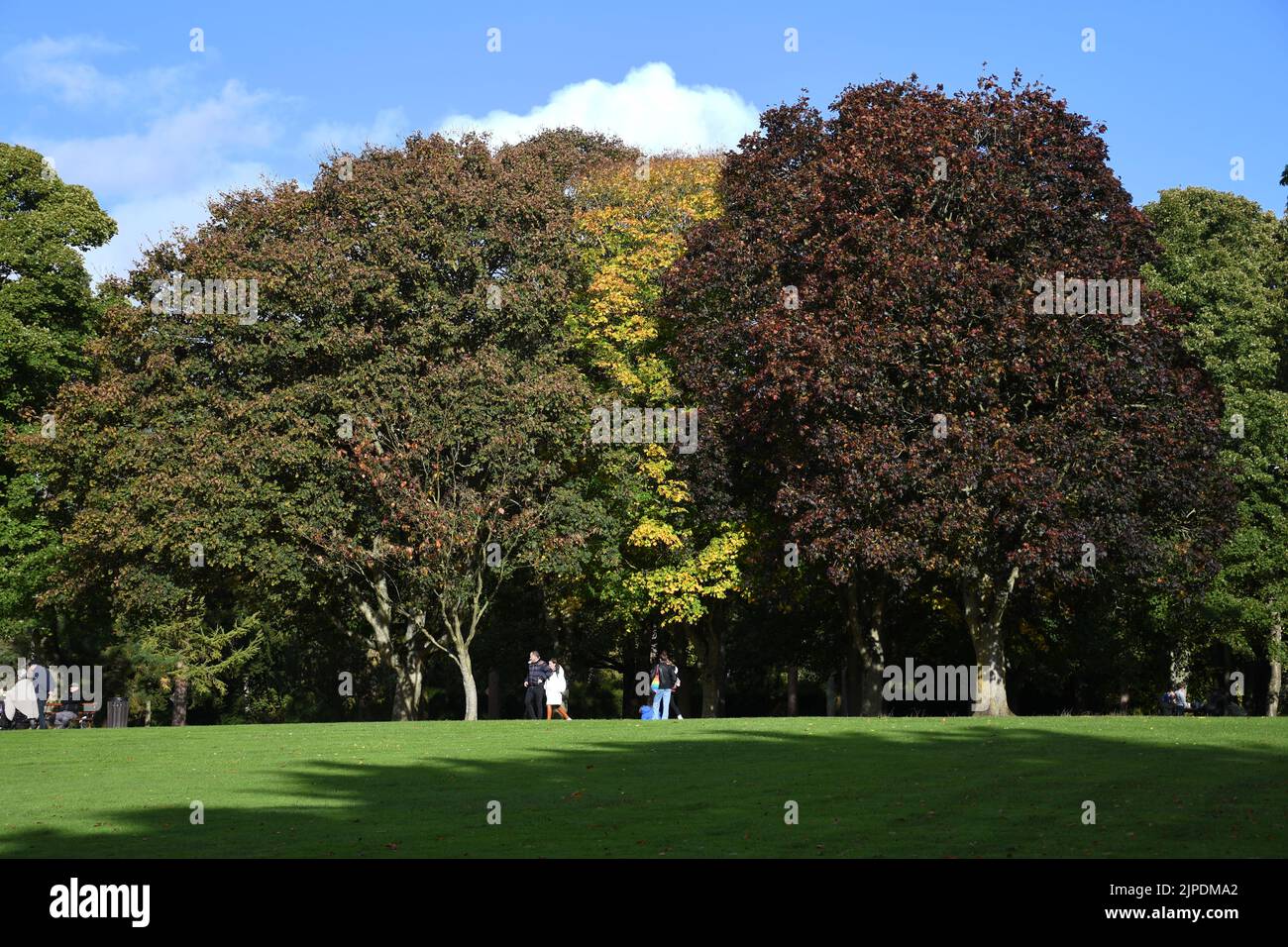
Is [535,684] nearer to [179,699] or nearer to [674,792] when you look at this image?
[179,699]

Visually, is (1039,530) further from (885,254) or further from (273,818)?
(273,818)

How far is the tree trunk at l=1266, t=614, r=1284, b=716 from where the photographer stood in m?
50.6

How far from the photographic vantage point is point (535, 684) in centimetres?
4516

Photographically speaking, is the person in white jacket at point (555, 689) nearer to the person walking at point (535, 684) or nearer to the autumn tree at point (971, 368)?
the person walking at point (535, 684)

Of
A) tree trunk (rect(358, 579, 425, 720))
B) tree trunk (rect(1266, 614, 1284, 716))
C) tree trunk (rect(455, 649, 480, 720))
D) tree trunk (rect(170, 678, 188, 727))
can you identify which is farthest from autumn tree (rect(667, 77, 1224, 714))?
tree trunk (rect(170, 678, 188, 727))

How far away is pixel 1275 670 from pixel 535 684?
2612 cm

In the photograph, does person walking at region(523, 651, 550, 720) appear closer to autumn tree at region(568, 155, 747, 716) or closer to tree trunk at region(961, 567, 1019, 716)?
autumn tree at region(568, 155, 747, 716)

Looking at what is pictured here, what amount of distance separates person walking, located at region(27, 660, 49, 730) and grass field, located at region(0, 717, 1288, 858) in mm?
14447

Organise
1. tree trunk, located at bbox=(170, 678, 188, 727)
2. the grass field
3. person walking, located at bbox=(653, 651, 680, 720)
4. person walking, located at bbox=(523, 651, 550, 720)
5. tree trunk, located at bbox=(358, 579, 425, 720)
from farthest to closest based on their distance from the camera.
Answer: tree trunk, located at bbox=(170, 678, 188, 727), tree trunk, located at bbox=(358, 579, 425, 720), person walking, located at bbox=(523, 651, 550, 720), person walking, located at bbox=(653, 651, 680, 720), the grass field

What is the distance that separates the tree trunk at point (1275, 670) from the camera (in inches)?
1992

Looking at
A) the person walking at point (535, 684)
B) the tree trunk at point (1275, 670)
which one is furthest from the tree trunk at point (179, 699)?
the tree trunk at point (1275, 670)

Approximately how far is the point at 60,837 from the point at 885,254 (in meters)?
30.3

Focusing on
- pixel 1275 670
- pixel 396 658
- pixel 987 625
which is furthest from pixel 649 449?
pixel 1275 670
